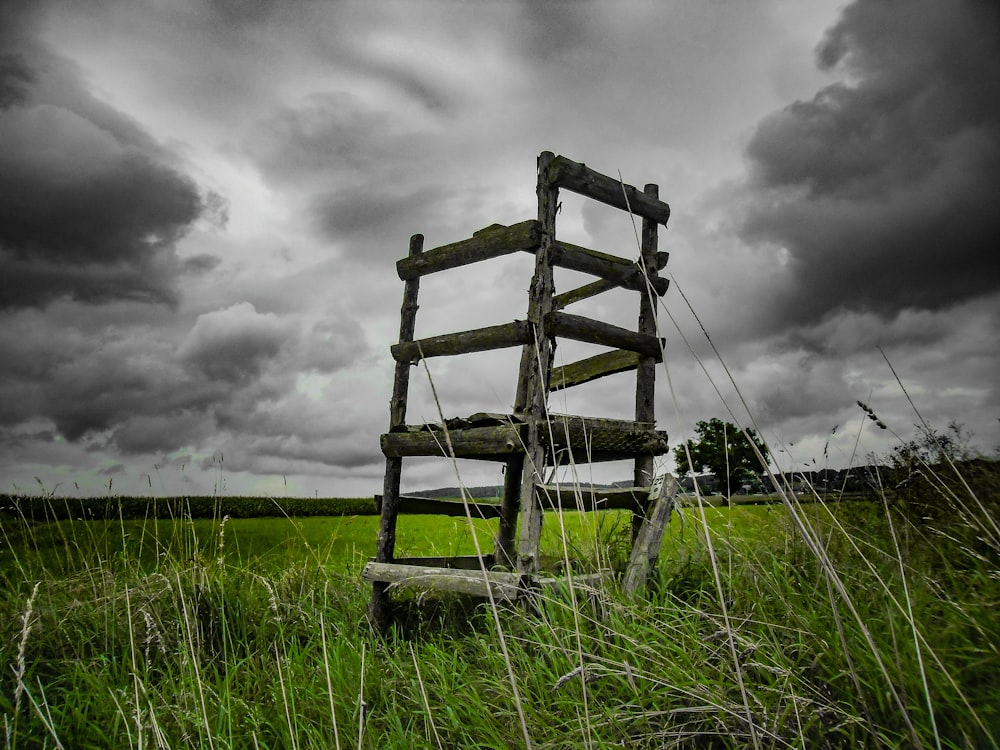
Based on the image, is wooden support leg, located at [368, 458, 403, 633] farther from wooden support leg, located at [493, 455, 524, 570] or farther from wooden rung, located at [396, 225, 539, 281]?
wooden rung, located at [396, 225, 539, 281]

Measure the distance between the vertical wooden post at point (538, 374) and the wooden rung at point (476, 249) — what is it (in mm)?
103

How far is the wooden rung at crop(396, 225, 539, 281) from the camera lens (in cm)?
433

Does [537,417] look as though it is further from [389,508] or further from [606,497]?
[389,508]

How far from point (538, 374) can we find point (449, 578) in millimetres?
1439

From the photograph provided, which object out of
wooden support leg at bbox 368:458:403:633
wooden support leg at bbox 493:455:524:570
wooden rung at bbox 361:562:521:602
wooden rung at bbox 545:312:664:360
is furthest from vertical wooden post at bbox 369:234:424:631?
wooden rung at bbox 545:312:664:360

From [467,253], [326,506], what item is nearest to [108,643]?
[467,253]

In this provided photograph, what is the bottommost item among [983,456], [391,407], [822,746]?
[822,746]

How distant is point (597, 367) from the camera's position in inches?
206

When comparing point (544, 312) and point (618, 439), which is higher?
point (544, 312)

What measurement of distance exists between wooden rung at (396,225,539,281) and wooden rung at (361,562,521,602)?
7.11 feet

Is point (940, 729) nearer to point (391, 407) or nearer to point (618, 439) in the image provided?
point (618, 439)

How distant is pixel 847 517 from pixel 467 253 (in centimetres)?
335

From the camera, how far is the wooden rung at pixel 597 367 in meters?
5.03

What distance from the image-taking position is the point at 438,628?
15.7 ft
